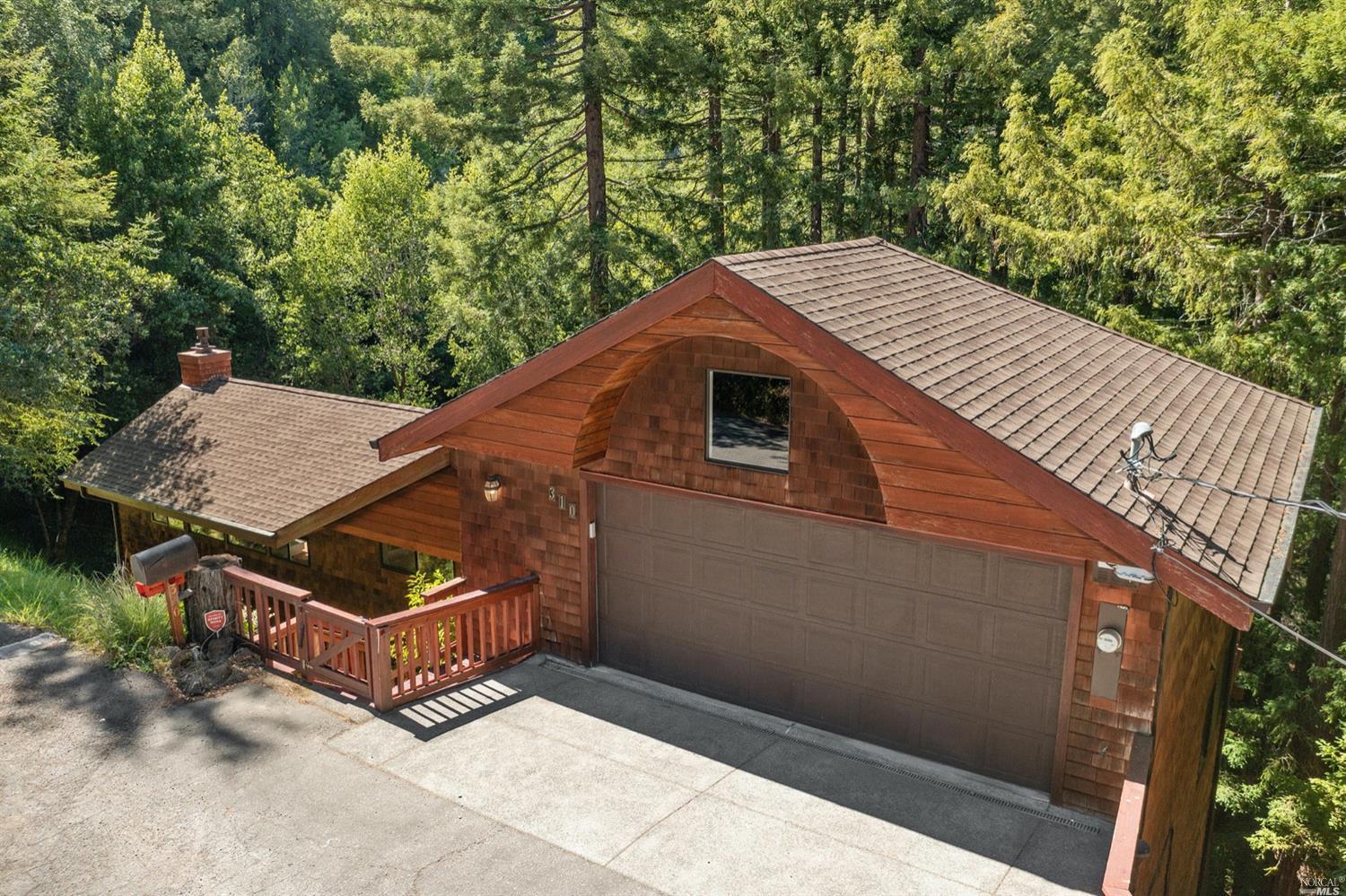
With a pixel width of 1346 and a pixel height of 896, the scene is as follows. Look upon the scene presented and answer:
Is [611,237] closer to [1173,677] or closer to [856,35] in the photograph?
[856,35]

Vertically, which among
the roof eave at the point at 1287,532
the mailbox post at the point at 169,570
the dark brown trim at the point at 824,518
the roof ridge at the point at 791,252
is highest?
the roof ridge at the point at 791,252

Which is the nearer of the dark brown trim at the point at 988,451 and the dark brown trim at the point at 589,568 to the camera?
the dark brown trim at the point at 988,451

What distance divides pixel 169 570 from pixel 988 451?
300 inches

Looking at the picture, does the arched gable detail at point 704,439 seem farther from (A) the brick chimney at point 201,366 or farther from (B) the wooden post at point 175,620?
(A) the brick chimney at point 201,366

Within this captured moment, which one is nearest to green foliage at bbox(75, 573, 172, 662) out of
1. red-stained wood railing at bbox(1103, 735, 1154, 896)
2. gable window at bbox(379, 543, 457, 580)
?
gable window at bbox(379, 543, 457, 580)

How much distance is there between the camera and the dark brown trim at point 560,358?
7934 millimetres

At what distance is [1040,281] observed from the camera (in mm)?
21562

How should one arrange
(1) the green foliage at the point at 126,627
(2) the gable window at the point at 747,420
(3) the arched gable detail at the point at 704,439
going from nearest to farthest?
1. (3) the arched gable detail at the point at 704,439
2. (2) the gable window at the point at 747,420
3. (1) the green foliage at the point at 126,627

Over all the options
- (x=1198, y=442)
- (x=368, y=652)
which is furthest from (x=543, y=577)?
(x=1198, y=442)

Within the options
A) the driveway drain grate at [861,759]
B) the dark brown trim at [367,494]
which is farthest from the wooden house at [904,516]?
the dark brown trim at [367,494]

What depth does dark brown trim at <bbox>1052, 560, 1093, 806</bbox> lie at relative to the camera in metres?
7.20

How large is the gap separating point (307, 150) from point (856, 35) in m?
32.2

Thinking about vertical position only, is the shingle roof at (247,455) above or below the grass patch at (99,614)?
above

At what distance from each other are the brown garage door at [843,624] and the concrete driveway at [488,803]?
30 centimetres
